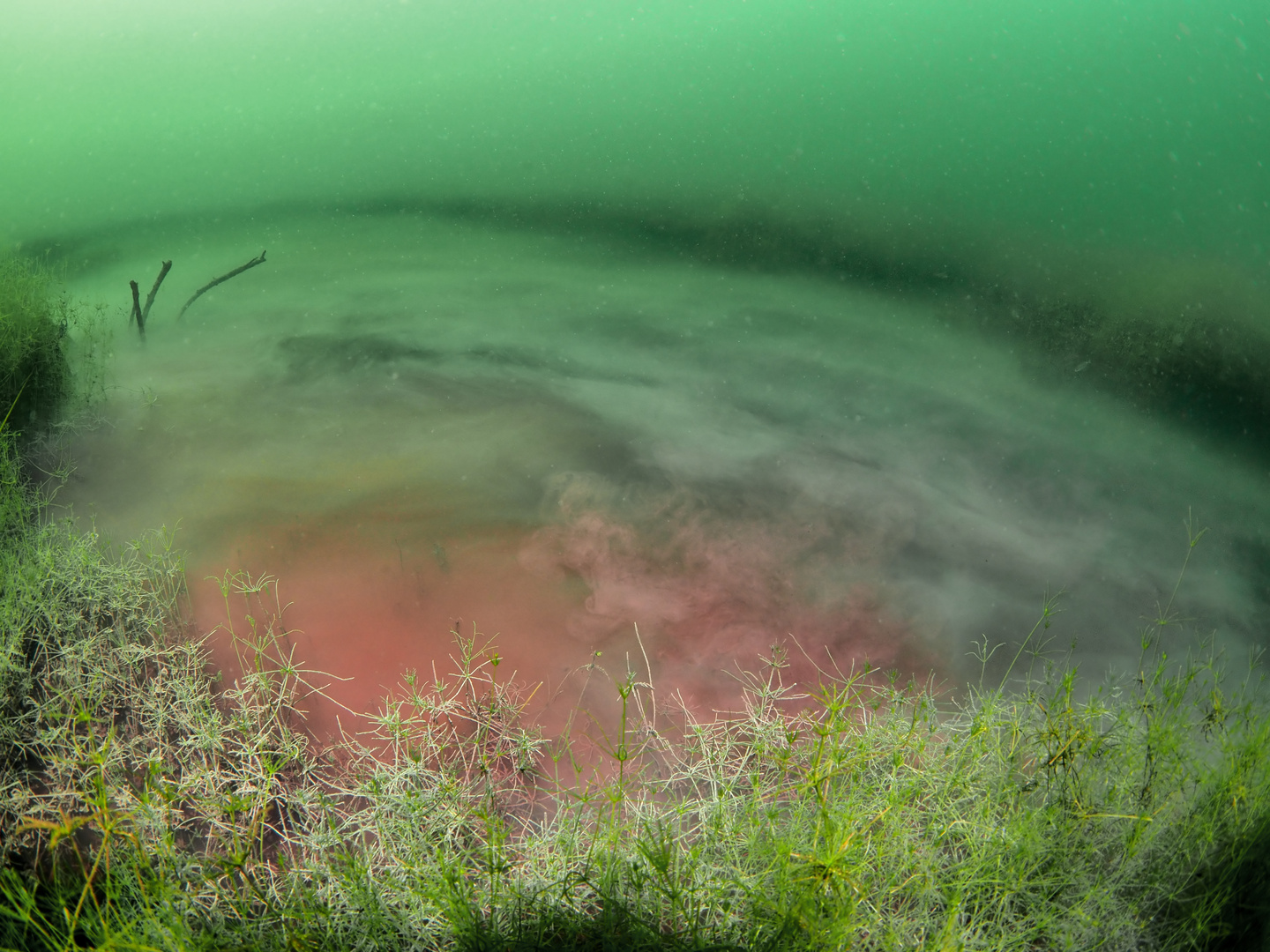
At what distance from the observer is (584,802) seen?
139 centimetres

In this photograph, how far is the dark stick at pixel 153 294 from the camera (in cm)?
186

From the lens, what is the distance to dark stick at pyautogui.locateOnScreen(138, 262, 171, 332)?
1.86 m

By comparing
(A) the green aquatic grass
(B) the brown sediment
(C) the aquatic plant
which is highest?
(C) the aquatic plant

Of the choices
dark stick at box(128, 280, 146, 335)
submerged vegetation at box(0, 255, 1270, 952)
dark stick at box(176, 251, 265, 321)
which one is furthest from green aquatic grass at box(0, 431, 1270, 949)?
dark stick at box(176, 251, 265, 321)

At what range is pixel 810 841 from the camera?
4.16 feet

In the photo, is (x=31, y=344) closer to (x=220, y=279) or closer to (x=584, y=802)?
(x=220, y=279)

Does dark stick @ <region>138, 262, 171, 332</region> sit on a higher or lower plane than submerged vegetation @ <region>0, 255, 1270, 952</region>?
higher

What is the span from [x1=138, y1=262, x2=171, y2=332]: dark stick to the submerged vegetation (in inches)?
14.8

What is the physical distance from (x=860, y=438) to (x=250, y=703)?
1.30 metres

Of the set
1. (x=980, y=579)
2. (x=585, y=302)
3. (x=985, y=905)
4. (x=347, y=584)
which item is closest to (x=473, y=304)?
(x=585, y=302)

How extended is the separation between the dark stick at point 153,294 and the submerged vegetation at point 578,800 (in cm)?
38

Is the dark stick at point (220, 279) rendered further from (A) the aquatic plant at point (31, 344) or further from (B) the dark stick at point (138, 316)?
(A) the aquatic plant at point (31, 344)

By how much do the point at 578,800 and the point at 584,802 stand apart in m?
0.07

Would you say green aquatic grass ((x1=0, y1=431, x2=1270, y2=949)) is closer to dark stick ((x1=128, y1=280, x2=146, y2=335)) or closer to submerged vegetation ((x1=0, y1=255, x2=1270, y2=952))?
submerged vegetation ((x1=0, y1=255, x2=1270, y2=952))
